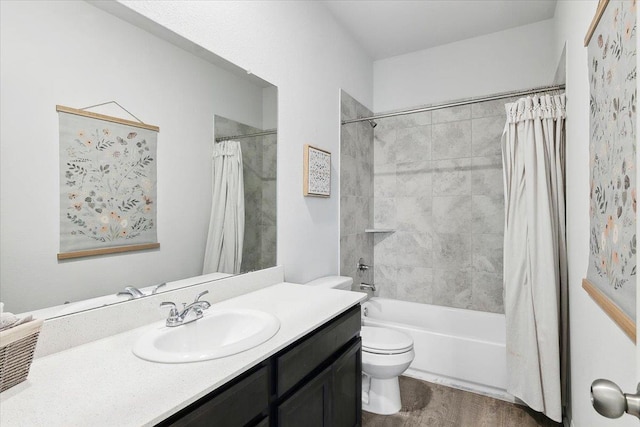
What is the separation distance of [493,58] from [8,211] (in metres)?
3.26

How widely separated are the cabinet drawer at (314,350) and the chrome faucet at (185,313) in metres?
0.38

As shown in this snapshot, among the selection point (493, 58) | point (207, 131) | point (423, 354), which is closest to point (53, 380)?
point (207, 131)

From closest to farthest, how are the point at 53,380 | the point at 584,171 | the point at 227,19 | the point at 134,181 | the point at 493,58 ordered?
the point at 53,380
the point at 134,181
the point at 584,171
the point at 227,19
the point at 493,58

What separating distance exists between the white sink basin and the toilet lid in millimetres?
997

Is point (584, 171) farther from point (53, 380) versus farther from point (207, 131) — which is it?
point (53, 380)

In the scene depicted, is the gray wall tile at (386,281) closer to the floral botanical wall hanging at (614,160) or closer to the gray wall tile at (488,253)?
the gray wall tile at (488,253)

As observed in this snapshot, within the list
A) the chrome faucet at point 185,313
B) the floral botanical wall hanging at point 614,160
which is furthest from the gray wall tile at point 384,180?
the chrome faucet at point 185,313

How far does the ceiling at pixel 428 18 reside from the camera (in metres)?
2.39

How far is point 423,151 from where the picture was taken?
304 centimetres

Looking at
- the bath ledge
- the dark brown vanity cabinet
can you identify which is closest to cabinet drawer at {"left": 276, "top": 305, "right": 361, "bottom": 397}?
the dark brown vanity cabinet

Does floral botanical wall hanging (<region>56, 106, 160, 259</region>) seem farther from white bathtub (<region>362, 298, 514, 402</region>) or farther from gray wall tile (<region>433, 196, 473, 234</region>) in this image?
gray wall tile (<region>433, 196, 473, 234</region>)

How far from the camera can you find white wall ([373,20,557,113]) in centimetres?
264

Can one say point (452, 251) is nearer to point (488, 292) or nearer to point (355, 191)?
point (488, 292)

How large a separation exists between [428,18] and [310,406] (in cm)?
274
